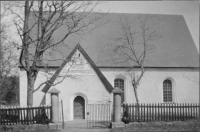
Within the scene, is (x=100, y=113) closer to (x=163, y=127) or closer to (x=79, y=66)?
(x=79, y=66)

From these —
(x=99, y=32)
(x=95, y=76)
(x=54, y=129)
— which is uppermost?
(x=99, y=32)

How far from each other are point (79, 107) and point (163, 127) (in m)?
6.63

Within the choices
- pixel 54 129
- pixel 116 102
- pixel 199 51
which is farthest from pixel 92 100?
pixel 199 51

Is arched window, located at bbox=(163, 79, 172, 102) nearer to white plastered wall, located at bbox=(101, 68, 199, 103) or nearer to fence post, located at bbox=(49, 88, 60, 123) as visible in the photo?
white plastered wall, located at bbox=(101, 68, 199, 103)

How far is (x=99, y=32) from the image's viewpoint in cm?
2519

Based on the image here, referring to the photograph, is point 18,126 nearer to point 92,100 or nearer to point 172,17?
point 92,100

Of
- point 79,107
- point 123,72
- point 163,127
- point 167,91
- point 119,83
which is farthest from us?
point 167,91

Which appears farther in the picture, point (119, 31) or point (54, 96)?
point (119, 31)

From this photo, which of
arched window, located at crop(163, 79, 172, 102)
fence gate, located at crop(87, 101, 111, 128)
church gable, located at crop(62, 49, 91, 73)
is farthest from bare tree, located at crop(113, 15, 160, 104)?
fence gate, located at crop(87, 101, 111, 128)

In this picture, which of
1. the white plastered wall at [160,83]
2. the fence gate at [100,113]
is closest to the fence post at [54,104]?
the fence gate at [100,113]

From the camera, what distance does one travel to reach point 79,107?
1964 cm

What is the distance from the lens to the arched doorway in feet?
64.0

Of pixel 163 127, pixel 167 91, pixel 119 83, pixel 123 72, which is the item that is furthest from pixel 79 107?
pixel 167 91

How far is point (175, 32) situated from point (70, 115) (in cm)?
1368
